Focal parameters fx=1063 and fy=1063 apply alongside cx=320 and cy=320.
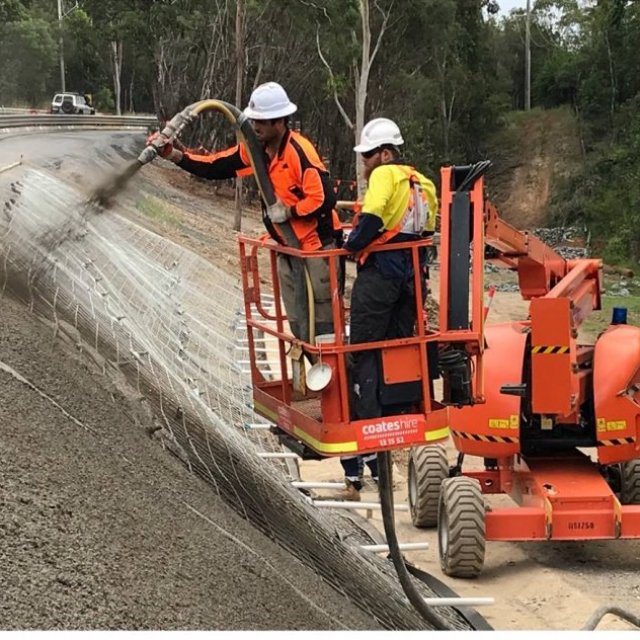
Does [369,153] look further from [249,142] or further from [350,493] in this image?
[350,493]

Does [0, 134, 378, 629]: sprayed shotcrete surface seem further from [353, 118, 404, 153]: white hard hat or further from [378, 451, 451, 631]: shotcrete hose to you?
[353, 118, 404, 153]: white hard hat

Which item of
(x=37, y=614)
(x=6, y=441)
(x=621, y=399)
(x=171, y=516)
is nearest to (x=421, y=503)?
(x=621, y=399)

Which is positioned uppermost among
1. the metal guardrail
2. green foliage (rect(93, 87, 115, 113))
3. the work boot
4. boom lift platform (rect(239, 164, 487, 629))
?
green foliage (rect(93, 87, 115, 113))

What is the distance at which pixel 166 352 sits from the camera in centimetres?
1005

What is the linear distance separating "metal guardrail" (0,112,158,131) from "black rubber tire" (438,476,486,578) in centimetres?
3345

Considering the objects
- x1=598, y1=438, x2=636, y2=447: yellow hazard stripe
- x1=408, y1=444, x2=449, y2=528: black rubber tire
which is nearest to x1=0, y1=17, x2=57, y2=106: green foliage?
x1=408, y1=444, x2=449, y2=528: black rubber tire

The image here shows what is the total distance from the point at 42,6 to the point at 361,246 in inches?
3334

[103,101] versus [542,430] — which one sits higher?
[103,101]

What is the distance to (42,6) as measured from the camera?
83875 mm

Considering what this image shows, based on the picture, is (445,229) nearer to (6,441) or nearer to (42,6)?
(6,441)

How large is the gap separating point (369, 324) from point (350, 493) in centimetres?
310

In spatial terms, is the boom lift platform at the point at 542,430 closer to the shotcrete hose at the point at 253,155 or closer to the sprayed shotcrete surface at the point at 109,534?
the shotcrete hose at the point at 253,155

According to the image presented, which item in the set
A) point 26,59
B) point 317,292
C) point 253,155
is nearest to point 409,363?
point 317,292

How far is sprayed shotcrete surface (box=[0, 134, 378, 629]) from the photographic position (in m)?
3.90
